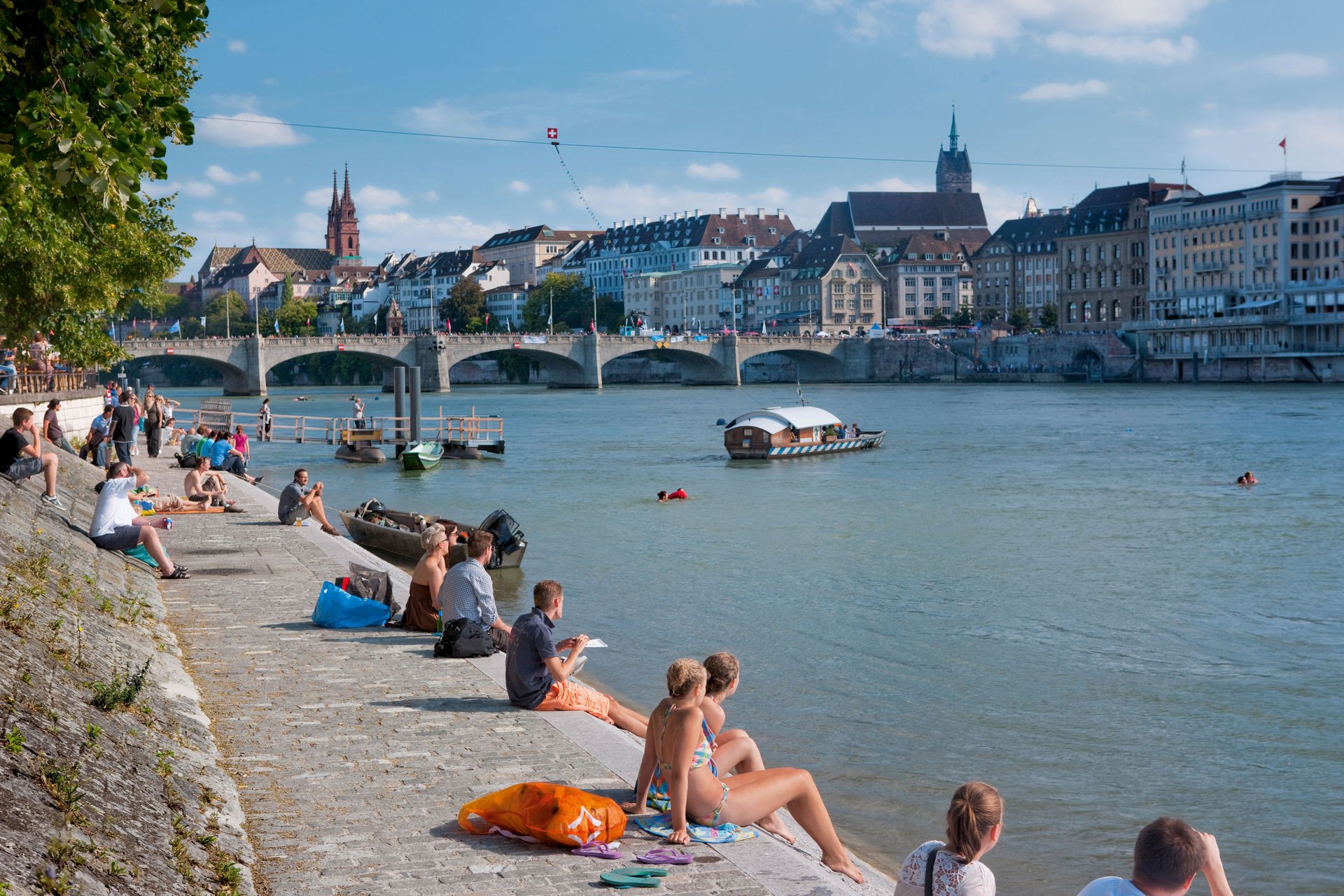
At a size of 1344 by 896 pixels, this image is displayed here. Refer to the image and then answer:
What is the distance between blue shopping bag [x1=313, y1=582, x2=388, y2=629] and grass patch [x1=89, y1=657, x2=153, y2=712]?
379 cm

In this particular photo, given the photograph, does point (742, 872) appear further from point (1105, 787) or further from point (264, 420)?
point (264, 420)

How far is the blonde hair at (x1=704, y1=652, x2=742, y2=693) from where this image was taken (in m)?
6.82

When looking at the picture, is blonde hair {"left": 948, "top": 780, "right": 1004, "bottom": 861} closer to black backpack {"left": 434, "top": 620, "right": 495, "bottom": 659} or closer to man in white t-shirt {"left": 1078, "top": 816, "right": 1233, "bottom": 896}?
A: man in white t-shirt {"left": 1078, "top": 816, "right": 1233, "bottom": 896}

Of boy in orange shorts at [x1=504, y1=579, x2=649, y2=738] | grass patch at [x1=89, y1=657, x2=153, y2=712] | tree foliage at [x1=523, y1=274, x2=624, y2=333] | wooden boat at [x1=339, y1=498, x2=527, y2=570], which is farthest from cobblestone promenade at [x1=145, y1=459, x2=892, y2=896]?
tree foliage at [x1=523, y1=274, x2=624, y2=333]

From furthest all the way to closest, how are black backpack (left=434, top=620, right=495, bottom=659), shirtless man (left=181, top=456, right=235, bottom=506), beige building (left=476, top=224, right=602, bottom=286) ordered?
beige building (left=476, top=224, right=602, bottom=286) → shirtless man (left=181, top=456, right=235, bottom=506) → black backpack (left=434, top=620, right=495, bottom=659)

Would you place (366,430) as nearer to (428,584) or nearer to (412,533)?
(412,533)

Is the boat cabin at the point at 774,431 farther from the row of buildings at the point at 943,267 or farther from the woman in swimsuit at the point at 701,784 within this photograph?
the row of buildings at the point at 943,267

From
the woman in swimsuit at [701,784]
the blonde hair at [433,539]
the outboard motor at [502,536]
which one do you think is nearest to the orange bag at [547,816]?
the woman in swimsuit at [701,784]

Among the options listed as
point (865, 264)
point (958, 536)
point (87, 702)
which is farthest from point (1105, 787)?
point (865, 264)

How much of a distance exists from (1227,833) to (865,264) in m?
137

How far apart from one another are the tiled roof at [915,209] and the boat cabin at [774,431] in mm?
111721

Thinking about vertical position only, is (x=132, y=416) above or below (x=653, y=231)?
below

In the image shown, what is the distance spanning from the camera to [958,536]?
26.5 metres

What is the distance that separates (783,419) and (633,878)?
42.3m
